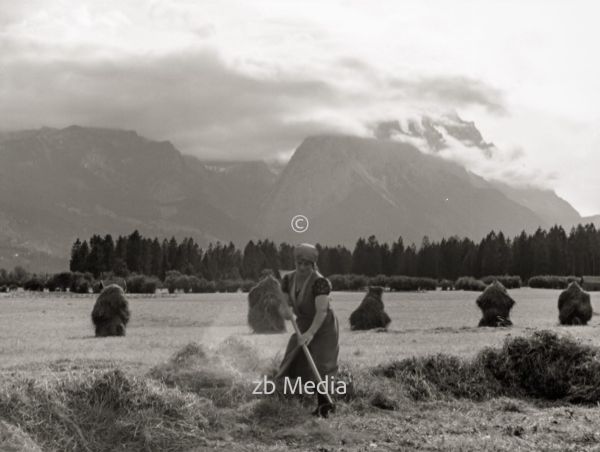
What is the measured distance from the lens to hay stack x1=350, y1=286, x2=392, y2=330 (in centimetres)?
3294

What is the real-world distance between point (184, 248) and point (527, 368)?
135057mm

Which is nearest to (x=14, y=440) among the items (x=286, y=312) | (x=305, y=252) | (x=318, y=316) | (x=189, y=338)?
(x=286, y=312)

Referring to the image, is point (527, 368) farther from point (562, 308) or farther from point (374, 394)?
point (562, 308)

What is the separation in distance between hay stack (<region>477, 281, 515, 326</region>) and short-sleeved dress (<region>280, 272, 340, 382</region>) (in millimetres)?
21207

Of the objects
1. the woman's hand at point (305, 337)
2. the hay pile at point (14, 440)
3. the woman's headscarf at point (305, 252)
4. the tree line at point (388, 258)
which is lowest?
the hay pile at point (14, 440)

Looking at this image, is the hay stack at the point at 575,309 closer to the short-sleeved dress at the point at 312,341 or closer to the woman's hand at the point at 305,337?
the short-sleeved dress at the point at 312,341

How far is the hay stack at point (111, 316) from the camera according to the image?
29.3 m

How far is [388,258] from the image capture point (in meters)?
148

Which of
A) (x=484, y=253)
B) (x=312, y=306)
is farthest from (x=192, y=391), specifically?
(x=484, y=253)

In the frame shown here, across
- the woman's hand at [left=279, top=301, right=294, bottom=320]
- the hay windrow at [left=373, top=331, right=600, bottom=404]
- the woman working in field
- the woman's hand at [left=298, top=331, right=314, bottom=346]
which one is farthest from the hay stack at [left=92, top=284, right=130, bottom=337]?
the woman's hand at [left=298, top=331, right=314, bottom=346]

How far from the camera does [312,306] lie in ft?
44.1

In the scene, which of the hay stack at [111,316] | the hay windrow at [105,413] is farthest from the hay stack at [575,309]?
the hay windrow at [105,413]

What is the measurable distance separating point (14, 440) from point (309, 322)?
15.4 feet

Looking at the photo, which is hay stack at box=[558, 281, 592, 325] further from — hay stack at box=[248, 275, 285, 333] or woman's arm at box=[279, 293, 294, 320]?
woman's arm at box=[279, 293, 294, 320]
